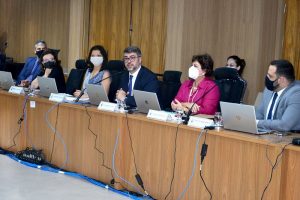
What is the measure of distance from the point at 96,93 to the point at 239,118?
155cm

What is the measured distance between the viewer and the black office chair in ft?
Answer: 17.3

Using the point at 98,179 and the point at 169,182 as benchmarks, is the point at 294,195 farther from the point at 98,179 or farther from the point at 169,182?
the point at 98,179

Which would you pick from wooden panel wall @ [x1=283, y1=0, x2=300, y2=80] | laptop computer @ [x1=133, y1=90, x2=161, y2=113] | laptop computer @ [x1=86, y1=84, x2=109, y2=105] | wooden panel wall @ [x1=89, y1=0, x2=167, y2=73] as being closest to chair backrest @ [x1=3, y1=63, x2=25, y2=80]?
wooden panel wall @ [x1=89, y1=0, x2=167, y2=73]

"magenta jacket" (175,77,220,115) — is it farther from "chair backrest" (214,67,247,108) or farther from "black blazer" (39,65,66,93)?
"black blazer" (39,65,66,93)

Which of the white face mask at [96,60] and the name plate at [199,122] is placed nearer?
the name plate at [199,122]

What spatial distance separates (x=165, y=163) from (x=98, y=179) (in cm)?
81

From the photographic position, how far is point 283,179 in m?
2.95

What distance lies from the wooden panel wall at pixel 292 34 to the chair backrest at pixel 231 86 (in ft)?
4.16

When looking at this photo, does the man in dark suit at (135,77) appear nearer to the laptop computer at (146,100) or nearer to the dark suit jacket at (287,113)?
the laptop computer at (146,100)

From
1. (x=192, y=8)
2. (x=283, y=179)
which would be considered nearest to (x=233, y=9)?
(x=192, y=8)

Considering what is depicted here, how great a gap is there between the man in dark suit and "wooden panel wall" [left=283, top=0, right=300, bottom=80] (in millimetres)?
2121

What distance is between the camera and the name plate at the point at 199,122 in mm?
3406

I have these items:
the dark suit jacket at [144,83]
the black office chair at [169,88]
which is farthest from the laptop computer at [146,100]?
the black office chair at [169,88]

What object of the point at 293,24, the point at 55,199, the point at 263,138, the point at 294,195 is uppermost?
the point at 293,24
